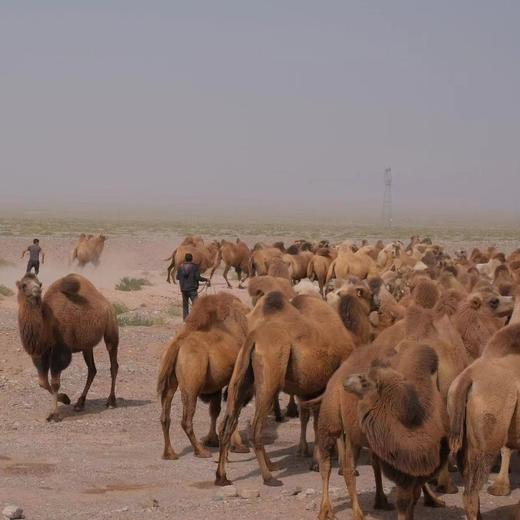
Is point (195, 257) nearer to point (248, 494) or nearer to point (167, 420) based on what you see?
point (167, 420)

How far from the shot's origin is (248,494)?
8094 millimetres

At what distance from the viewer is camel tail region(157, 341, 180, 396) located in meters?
9.47

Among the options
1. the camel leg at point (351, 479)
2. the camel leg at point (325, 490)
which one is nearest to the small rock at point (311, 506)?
the camel leg at point (325, 490)

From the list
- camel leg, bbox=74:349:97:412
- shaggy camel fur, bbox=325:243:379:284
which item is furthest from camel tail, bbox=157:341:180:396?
shaggy camel fur, bbox=325:243:379:284

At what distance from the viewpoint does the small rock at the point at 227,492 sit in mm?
8106

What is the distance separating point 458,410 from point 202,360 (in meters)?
3.27

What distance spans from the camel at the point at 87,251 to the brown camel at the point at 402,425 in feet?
97.6

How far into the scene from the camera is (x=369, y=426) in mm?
6680

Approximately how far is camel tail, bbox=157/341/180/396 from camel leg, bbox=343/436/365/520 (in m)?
2.56

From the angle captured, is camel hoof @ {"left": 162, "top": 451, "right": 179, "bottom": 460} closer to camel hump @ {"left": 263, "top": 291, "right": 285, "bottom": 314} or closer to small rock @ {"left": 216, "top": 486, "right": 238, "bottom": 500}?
small rock @ {"left": 216, "top": 486, "right": 238, "bottom": 500}

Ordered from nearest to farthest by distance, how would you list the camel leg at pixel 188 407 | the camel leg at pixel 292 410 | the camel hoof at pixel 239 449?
the camel leg at pixel 188 407 → the camel hoof at pixel 239 449 → the camel leg at pixel 292 410

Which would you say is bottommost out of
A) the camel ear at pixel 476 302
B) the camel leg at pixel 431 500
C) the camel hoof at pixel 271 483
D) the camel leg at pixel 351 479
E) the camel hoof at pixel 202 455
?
the camel hoof at pixel 202 455

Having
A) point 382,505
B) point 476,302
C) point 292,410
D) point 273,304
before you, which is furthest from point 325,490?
point 292,410

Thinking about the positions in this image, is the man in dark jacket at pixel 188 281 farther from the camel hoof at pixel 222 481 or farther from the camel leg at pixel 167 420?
the camel hoof at pixel 222 481
